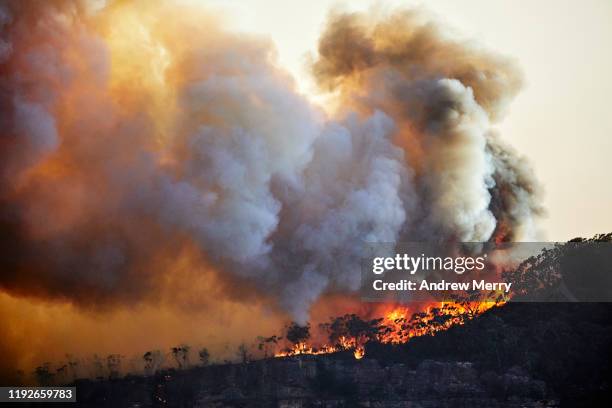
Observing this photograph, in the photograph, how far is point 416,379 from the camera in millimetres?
102312

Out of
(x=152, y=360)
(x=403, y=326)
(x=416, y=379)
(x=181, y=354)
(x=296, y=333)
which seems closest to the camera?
→ (x=416, y=379)

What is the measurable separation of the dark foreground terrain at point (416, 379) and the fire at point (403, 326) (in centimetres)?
139

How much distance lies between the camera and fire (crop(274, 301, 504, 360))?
106562mm

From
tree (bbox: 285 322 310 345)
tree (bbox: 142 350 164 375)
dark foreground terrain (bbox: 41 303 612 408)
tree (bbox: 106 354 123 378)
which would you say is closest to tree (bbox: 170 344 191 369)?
tree (bbox: 142 350 164 375)

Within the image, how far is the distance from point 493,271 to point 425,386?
21.5 meters

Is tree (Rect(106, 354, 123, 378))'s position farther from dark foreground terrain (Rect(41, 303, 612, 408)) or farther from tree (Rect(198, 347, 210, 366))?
tree (Rect(198, 347, 210, 366))

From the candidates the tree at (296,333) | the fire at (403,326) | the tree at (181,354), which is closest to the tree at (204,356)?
the tree at (181,354)

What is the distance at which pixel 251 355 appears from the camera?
10575 cm

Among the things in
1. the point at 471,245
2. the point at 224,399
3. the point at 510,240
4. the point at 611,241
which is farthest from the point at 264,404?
the point at 611,241

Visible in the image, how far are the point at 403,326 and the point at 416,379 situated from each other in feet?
28.6

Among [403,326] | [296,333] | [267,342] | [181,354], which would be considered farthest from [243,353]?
[403,326]

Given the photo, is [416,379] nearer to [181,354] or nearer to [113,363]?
[181,354]

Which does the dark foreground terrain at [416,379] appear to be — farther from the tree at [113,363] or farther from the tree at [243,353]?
the tree at [113,363]

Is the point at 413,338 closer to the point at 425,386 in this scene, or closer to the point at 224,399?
the point at 425,386
